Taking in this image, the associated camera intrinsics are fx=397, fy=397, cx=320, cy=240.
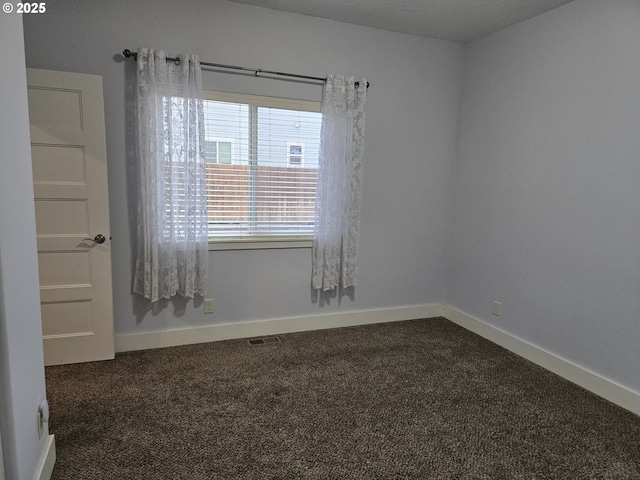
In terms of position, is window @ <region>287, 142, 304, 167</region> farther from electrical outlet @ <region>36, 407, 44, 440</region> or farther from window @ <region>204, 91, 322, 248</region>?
electrical outlet @ <region>36, 407, 44, 440</region>

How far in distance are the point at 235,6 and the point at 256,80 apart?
0.57 meters

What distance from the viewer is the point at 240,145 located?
3.32m

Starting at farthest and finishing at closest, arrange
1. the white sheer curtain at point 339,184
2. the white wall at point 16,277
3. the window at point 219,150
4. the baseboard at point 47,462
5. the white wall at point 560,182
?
the white sheer curtain at point 339,184, the window at point 219,150, the white wall at point 560,182, the baseboard at point 47,462, the white wall at point 16,277

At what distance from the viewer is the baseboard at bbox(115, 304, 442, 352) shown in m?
3.24

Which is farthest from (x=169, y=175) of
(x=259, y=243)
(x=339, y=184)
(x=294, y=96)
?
(x=339, y=184)

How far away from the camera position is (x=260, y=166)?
3404mm

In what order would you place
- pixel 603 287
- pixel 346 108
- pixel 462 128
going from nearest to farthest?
pixel 603 287
pixel 346 108
pixel 462 128

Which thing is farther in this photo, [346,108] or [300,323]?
[300,323]

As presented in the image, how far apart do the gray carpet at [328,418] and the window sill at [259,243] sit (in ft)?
2.77

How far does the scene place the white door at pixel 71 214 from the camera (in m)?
2.67

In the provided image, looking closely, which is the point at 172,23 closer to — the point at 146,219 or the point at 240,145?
the point at 240,145

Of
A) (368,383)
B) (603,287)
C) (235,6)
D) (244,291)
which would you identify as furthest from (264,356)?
(235,6)

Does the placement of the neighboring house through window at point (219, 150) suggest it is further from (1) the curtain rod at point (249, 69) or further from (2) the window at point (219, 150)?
(1) the curtain rod at point (249, 69)

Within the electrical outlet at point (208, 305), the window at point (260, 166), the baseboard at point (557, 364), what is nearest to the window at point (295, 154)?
the window at point (260, 166)
